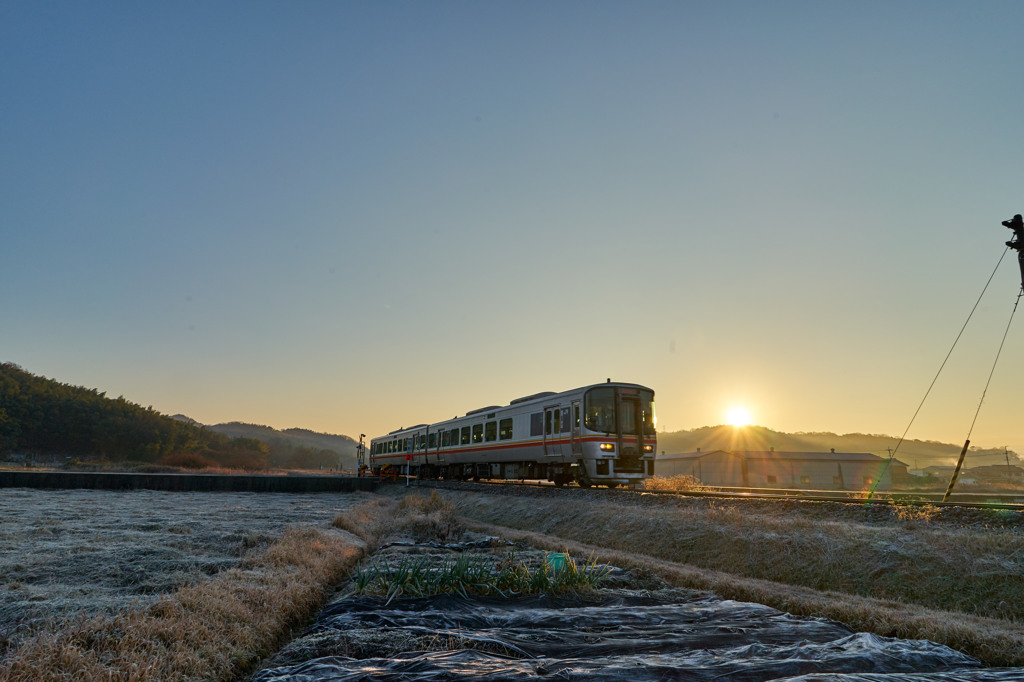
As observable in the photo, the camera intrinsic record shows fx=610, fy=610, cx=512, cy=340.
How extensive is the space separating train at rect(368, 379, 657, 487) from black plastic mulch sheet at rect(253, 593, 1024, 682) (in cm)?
1198

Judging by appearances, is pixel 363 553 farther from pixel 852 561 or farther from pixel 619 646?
pixel 852 561

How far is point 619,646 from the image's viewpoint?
459 cm

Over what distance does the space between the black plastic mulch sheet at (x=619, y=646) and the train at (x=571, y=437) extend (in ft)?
39.3

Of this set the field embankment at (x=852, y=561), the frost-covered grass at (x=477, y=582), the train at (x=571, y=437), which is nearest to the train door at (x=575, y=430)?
the train at (x=571, y=437)

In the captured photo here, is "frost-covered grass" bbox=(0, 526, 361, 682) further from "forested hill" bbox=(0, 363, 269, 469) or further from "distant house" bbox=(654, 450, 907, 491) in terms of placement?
"forested hill" bbox=(0, 363, 269, 469)

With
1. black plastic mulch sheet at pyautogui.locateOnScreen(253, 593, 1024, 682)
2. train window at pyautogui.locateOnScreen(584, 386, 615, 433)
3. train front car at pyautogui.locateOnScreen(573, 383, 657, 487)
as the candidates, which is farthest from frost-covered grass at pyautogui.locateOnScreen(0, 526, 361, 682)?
train window at pyautogui.locateOnScreen(584, 386, 615, 433)

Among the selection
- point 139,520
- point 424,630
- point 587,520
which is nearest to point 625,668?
point 424,630

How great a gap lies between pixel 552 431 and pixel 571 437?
1390 mm

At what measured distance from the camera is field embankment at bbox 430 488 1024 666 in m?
5.59

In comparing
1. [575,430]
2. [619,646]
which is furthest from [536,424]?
[619,646]

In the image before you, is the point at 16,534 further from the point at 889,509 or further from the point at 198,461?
the point at 198,461

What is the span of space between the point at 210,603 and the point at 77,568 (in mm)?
3548

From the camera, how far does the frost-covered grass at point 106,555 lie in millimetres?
5676

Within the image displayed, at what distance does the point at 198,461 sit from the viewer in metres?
61.8
